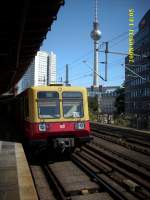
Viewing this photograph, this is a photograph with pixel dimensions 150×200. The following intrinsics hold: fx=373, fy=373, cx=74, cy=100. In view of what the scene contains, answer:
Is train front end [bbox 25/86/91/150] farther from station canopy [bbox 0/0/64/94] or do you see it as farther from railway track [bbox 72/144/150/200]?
station canopy [bbox 0/0/64/94]

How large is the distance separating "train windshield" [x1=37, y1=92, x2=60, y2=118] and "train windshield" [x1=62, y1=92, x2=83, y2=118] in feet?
1.15

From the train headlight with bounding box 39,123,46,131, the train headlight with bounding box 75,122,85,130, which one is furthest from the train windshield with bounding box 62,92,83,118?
the train headlight with bounding box 39,123,46,131

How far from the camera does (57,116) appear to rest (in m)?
13.9

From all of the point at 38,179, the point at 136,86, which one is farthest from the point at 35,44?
the point at 136,86

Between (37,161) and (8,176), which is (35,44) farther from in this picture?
(8,176)

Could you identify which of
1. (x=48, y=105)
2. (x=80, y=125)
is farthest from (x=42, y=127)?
(x=80, y=125)

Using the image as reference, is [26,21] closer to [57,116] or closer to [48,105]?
[48,105]

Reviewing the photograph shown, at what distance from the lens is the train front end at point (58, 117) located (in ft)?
44.4

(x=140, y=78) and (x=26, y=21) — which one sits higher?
(x=140, y=78)

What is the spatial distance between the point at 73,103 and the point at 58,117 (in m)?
0.88

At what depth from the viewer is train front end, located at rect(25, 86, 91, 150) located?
13539 millimetres

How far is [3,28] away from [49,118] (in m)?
3.76

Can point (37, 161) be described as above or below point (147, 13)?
below

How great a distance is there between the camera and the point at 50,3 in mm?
11250
